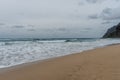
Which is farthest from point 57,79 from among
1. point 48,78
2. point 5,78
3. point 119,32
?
point 119,32

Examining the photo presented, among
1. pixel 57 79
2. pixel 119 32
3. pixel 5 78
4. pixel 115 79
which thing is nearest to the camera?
pixel 115 79

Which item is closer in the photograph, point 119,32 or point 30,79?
point 30,79

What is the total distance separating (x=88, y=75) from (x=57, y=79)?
2.43 feet

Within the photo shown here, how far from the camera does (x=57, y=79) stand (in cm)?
548

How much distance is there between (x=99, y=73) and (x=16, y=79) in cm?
204

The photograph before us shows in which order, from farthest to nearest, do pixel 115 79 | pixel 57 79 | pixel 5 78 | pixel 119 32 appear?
pixel 119 32
pixel 5 78
pixel 57 79
pixel 115 79

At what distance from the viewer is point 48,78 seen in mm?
5715

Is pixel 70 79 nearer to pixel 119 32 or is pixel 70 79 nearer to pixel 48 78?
pixel 48 78

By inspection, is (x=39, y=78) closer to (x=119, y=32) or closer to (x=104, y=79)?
(x=104, y=79)

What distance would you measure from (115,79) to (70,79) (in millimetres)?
980

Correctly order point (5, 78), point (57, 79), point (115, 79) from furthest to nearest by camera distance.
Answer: point (5, 78) → point (57, 79) → point (115, 79)

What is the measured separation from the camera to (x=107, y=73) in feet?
18.7

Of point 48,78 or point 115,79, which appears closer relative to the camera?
point 115,79

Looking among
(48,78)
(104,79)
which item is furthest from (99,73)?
(48,78)
